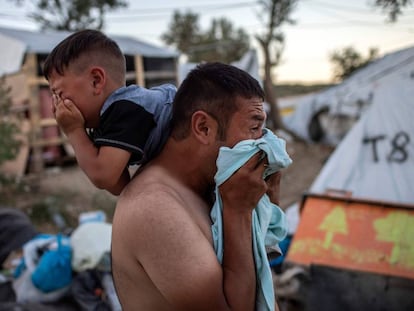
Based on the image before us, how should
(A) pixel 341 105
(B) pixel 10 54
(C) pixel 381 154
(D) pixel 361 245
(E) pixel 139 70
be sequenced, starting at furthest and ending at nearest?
1. (A) pixel 341 105
2. (E) pixel 139 70
3. (B) pixel 10 54
4. (C) pixel 381 154
5. (D) pixel 361 245

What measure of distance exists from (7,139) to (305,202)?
5.21 metres

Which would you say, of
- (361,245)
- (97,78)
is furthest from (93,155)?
(361,245)

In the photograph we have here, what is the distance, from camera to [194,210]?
4.35 feet

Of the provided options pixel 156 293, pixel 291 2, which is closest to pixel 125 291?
pixel 156 293

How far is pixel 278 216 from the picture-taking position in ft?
4.87

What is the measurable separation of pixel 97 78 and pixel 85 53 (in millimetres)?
88

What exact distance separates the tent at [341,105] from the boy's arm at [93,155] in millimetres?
8915

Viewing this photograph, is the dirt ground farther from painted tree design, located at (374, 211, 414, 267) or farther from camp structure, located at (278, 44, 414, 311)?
painted tree design, located at (374, 211, 414, 267)

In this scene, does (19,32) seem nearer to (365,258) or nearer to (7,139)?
(7,139)

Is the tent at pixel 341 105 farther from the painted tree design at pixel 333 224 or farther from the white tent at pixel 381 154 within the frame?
the painted tree design at pixel 333 224

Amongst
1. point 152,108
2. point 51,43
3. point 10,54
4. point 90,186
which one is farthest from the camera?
point 51,43

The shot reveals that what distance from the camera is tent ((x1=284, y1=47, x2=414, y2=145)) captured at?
1045 cm

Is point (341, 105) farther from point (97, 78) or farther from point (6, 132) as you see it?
point (97, 78)

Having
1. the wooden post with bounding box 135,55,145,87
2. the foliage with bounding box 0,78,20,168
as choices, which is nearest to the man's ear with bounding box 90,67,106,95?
the foliage with bounding box 0,78,20,168
